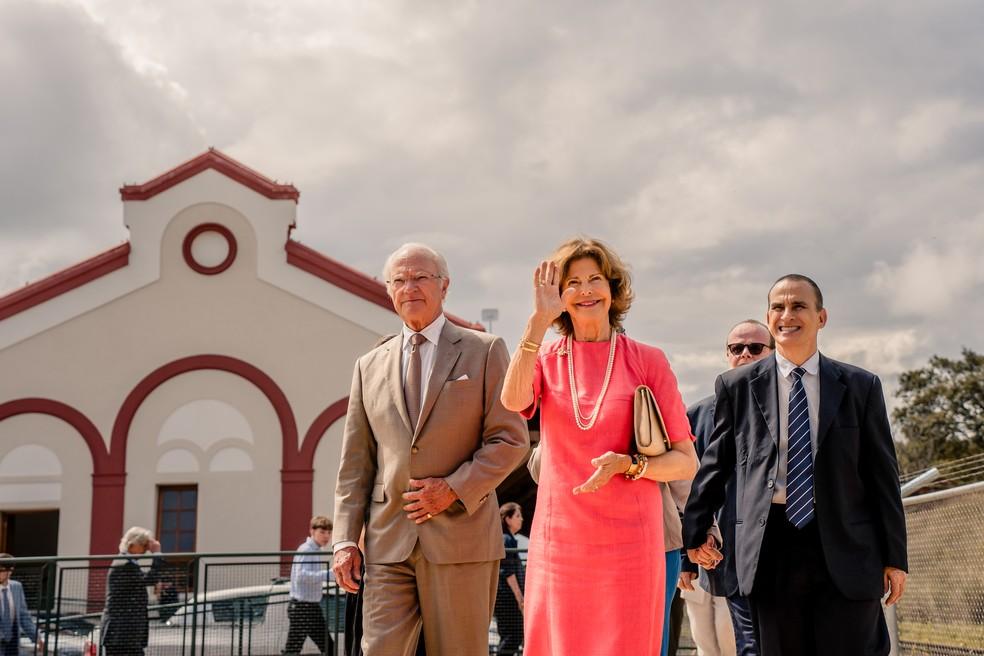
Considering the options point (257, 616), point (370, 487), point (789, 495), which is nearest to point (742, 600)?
point (789, 495)

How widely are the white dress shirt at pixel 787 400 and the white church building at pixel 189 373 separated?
15.7 meters

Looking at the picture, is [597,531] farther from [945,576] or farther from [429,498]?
[945,576]

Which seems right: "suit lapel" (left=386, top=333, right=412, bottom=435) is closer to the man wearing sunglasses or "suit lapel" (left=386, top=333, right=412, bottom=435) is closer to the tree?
the man wearing sunglasses

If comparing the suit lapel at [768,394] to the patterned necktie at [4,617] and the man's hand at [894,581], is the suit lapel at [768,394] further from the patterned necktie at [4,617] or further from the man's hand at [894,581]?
the patterned necktie at [4,617]

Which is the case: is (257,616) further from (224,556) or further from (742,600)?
(742,600)

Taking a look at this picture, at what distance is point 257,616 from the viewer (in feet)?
31.7

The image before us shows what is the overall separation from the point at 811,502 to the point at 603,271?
140 centimetres

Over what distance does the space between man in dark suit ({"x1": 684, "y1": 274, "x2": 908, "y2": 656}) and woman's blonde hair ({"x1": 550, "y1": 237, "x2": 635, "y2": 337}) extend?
91 cm

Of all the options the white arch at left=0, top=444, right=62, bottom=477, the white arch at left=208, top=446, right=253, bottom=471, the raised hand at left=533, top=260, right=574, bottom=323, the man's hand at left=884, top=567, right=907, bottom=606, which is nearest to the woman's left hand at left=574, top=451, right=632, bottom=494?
the raised hand at left=533, top=260, right=574, bottom=323

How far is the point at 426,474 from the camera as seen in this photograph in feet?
14.4

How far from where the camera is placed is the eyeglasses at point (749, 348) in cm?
630

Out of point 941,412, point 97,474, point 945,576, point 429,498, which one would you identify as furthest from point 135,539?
point 941,412

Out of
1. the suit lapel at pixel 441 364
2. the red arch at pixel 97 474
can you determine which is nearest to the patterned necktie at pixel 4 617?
the suit lapel at pixel 441 364

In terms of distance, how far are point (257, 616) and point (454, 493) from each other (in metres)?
6.18
